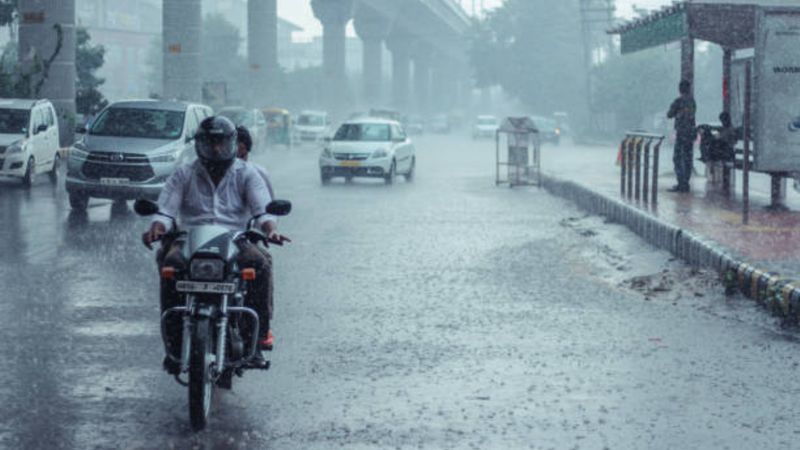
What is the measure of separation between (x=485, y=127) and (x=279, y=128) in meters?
28.3

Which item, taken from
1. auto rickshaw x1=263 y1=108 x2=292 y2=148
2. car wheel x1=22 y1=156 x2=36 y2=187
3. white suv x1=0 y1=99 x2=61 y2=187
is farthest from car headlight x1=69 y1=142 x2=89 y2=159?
auto rickshaw x1=263 y1=108 x2=292 y2=148

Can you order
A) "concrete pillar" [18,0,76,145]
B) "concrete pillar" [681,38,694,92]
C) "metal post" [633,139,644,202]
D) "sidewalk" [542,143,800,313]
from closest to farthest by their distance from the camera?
"sidewalk" [542,143,800,313]
"metal post" [633,139,644,202]
"concrete pillar" [681,38,694,92]
"concrete pillar" [18,0,76,145]

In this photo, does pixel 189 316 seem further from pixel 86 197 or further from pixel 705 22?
pixel 705 22

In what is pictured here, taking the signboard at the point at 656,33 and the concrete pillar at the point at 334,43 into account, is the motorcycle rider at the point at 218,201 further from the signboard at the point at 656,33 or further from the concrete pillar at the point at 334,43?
the concrete pillar at the point at 334,43

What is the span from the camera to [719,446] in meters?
6.48

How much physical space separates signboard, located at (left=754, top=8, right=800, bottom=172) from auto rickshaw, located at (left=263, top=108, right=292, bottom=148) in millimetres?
44977

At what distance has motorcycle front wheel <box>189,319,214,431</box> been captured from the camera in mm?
6637

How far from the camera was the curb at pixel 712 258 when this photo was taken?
35.7ft

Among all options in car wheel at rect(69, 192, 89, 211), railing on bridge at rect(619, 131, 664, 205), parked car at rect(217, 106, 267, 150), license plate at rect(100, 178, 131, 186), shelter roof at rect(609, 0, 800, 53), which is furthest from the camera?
Result: parked car at rect(217, 106, 267, 150)

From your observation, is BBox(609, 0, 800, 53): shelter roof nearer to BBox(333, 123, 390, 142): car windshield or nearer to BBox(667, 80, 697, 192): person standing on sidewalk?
BBox(667, 80, 697, 192): person standing on sidewalk

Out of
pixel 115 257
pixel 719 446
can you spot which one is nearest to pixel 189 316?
pixel 719 446

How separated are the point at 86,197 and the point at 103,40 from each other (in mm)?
104343

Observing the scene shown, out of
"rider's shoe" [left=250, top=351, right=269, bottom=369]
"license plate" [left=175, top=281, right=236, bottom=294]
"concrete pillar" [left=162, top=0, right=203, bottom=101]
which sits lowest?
"rider's shoe" [left=250, top=351, right=269, bottom=369]

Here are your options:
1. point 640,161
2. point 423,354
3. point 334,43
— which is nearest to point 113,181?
point 640,161
